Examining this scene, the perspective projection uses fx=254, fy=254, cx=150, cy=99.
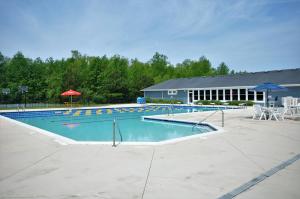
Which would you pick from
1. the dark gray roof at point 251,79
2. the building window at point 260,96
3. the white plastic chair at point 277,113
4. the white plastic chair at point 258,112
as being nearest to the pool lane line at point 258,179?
the white plastic chair at point 277,113

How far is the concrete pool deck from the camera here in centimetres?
392

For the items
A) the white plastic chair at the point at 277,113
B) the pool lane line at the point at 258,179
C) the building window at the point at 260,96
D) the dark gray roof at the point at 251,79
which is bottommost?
the pool lane line at the point at 258,179

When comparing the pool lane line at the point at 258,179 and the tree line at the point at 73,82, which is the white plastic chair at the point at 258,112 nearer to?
the pool lane line at the point at 258,179

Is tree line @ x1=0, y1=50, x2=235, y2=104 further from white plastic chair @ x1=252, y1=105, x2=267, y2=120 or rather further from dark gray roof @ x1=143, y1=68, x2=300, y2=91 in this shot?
white plastic chair @ x1=252, y1=105, x2=267, y2=120

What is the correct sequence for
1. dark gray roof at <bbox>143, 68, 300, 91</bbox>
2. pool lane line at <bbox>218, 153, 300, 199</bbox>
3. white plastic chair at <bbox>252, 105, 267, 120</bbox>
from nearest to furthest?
pool lane line at <bbox>218, 153, 300, 199</bbox>, white plastic chair at <bbox>252, 105, 267, 120</bbox>, dark gray roof at <bbox>143, 68, 300, 91</bbox>

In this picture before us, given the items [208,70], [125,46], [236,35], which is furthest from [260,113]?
[208,70]

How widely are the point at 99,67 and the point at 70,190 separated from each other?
121 feet

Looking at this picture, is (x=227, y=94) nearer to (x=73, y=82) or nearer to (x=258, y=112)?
(x=258, y=112)

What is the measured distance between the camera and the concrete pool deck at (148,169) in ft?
12.9

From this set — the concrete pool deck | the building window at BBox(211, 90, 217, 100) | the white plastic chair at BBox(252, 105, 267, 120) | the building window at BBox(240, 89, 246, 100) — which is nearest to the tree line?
the building window at BBox(211, 90, 217, 100)

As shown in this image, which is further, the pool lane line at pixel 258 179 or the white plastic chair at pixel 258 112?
the white plastic chair at pixel 258 112

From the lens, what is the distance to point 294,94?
24.0 metres

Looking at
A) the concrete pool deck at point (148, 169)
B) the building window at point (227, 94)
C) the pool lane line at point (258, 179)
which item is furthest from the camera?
the building window at point (227, 94)

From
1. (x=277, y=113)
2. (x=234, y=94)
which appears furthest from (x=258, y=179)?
(x=234, y=94)
